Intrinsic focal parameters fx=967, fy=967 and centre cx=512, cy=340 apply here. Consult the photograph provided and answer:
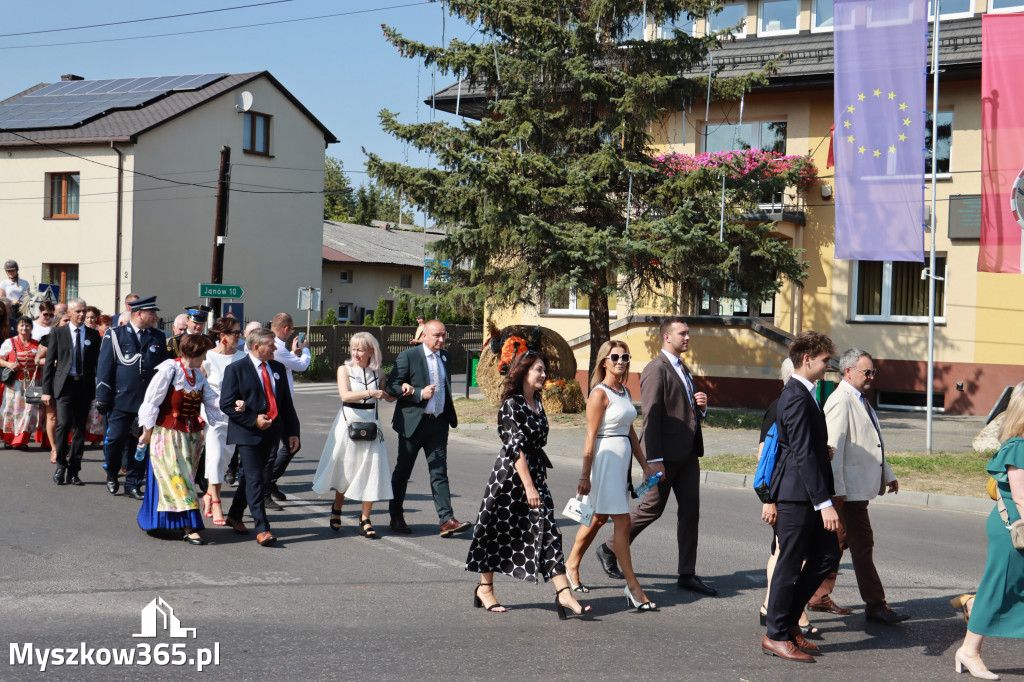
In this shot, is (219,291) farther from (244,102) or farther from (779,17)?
(779,17)

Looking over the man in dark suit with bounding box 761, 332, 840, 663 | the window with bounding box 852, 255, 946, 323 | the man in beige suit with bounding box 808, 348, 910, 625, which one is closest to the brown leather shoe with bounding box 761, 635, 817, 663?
the man in dark suit with bounding box 761, 332, 840, 663

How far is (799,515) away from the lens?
540 centimetres

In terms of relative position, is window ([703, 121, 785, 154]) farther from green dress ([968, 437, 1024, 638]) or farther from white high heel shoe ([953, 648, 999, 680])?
white high heel shoe ([953, 648, 999, 680])

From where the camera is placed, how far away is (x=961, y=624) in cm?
621

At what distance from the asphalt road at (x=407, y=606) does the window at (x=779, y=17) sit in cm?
1635

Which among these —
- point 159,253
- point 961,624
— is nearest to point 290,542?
point 961,624

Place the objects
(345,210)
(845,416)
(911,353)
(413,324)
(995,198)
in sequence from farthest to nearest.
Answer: (345,210), (413,324), (911,353), (995,198), (845,416)

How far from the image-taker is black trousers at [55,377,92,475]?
10328 mm

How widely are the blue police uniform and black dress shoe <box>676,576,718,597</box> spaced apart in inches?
225

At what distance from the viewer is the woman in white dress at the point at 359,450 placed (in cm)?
829

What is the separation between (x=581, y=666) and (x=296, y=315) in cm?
3479

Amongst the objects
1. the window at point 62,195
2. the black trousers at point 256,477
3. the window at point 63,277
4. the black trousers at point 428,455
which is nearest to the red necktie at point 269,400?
the black trousers at point 256,477

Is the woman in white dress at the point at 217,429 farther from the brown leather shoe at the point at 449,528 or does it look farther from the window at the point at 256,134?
the window at the point at 256,134

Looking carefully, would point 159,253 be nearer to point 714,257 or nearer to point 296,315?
point 296,315
